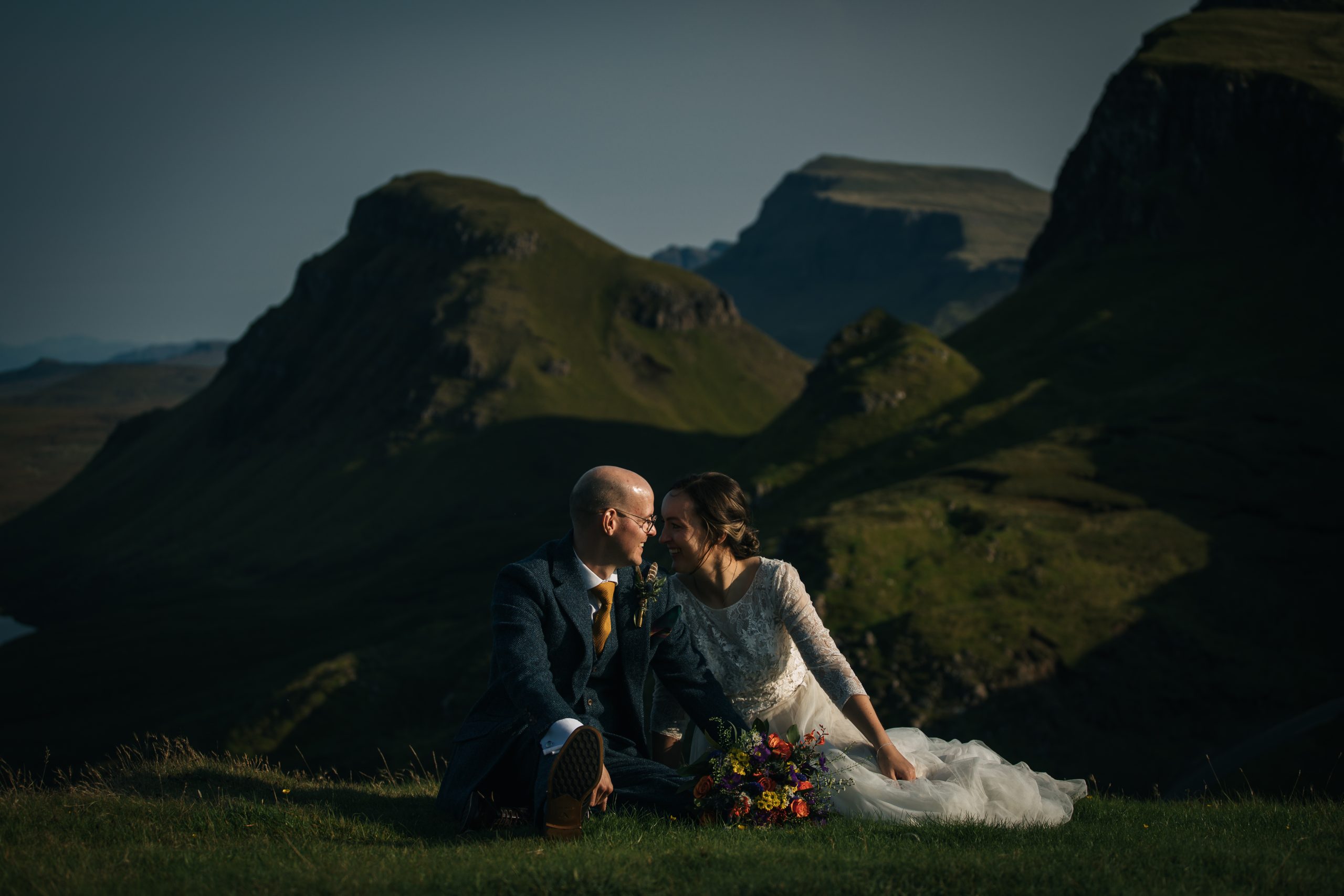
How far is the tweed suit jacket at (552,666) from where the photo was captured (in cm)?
834

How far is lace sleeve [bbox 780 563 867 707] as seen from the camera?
9.20 meters

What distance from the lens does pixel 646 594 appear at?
9.05 meters

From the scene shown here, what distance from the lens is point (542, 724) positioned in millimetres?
8117

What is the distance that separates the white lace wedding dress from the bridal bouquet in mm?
596

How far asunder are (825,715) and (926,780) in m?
1.16

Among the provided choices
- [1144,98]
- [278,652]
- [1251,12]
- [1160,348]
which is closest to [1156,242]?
[1144,98]

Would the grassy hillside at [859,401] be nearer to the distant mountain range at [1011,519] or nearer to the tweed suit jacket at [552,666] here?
the distant mountain range at [1011,519]

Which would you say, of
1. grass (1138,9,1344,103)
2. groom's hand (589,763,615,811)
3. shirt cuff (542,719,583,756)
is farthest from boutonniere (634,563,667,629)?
grass (1138,9,1344,103)

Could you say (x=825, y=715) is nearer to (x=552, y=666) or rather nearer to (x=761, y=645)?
(x=761, y=645)

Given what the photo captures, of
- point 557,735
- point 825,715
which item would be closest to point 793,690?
point 825,715

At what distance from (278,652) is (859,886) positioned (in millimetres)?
114435

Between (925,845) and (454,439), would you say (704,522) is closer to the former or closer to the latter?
(925,845)

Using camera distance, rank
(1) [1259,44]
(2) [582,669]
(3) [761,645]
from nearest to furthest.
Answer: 1. (2) [582,669]
2. (3) [761,645]
3. (1) [1259,44]

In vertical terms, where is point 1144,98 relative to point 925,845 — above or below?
above
